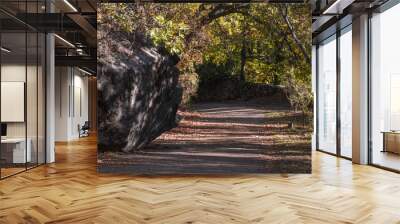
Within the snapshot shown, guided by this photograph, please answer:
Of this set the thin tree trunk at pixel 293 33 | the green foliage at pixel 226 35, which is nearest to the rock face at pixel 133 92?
the green foliage at pixel 226 35

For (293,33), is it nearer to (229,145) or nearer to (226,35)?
(226,35)

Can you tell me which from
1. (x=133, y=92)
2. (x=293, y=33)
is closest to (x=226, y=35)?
(x=293, y=33)

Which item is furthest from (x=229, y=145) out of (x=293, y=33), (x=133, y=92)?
(x=293, y=33)

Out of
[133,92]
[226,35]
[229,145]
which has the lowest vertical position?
[229,145]

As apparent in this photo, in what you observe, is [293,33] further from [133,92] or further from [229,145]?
[133,92]

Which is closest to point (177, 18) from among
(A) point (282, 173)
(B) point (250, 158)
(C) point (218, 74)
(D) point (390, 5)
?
(C) point (218, 74)

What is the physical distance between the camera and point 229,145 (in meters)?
6.75

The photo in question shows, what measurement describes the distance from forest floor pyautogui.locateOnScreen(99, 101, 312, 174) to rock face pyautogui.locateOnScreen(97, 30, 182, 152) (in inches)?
9.0

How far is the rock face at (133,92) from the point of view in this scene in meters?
6.69

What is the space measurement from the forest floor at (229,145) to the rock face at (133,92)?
229 millimetres

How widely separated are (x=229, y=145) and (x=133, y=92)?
72.8 inches

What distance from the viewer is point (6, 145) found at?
644 centimetres

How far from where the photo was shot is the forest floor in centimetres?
673

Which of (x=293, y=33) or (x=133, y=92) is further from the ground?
(x=293, y=33)
